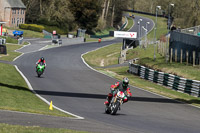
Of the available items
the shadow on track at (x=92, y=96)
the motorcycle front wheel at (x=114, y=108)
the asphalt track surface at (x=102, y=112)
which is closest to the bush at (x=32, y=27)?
the asphalt track surface at (x=102, y=112)

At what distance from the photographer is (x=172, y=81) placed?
34.2 meters

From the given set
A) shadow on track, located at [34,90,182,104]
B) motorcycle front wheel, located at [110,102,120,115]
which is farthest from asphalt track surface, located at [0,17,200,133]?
motorcycle front wheel, located at [110,102,120,115]

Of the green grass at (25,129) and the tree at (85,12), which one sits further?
the tree at (85,12)

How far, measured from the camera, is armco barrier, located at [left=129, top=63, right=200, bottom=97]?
99.4 feet

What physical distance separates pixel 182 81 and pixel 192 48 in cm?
1194

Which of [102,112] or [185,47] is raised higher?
[185,47]

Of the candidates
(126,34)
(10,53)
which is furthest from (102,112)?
(126,34)

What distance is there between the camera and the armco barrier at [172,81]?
99.4 ft

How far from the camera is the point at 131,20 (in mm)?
149125

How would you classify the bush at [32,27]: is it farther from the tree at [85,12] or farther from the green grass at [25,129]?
the green grass at [25,129]

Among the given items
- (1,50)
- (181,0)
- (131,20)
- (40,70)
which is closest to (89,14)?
(181,0)

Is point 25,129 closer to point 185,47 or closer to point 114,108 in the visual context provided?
point 114,108

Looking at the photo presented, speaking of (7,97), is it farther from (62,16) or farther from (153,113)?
(62,16)

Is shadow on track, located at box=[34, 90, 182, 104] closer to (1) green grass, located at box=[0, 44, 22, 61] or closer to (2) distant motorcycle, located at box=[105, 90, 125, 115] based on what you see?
(2) distant motorcycle, located at box=[105, 90, 125, 115]
